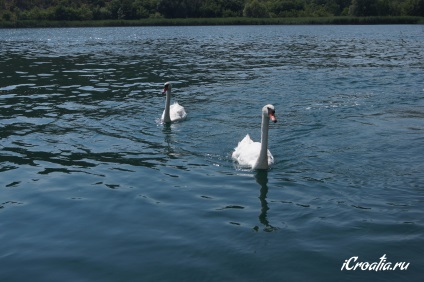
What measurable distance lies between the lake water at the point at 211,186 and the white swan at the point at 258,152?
0.25 meters

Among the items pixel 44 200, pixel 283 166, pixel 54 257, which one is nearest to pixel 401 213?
pixel 283 166

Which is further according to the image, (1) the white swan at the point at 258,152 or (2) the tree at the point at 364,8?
(2) the tree at the point at 364,8

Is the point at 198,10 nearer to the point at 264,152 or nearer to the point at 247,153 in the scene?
the point at 247,153

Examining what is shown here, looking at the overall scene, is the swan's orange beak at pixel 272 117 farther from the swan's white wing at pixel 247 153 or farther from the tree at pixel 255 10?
the tree at pixel 255 10

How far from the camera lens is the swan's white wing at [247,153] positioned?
13.5 m

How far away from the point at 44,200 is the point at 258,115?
9.37 metres

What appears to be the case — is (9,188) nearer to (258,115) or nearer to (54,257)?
(54,257)

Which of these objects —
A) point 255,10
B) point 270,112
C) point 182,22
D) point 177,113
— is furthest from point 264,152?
point 255,10

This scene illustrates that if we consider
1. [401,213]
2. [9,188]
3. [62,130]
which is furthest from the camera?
[62,130]

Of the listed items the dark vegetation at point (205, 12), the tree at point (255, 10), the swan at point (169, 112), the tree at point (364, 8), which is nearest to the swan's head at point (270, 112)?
the swan at point (169, 112)

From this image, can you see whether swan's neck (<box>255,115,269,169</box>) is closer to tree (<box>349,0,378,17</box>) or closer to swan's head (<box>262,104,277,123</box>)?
swan's head (<box>262,104,277,123</box>)

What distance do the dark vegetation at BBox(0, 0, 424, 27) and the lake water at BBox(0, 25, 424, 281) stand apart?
86040 millimetres

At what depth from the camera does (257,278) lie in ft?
26.8

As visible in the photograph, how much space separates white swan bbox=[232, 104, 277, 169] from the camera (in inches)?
508
